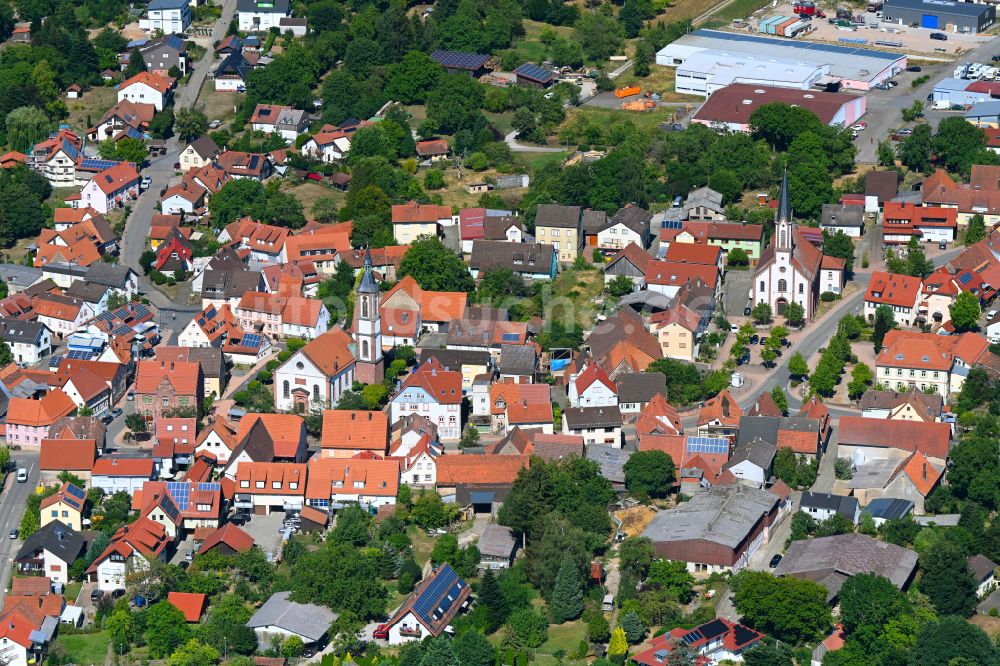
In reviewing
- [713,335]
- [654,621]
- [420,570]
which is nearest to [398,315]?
[713,335]

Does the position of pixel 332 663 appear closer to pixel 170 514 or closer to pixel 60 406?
pixel 170 514

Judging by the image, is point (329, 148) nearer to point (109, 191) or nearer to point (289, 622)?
point (109, 191)

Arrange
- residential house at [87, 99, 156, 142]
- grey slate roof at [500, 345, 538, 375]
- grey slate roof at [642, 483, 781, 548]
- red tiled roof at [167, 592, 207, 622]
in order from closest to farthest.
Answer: red tiled roof at [167, 592, 207, 622]
grey slate roof at [642, 483, 781, 548]
grey slate roof at [500, 345, 538, 375]
residential house at [87, 99, 156, 142]

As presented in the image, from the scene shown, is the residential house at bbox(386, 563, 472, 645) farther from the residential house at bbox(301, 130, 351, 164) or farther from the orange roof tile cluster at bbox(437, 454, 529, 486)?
the residential house at bbox(301, 130, 351, 164)

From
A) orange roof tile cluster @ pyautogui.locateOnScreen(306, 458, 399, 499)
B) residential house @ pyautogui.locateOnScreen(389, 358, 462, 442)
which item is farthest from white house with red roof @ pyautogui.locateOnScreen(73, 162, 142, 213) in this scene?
orange roof tile cluster @ pyautogui.locateOnScreen(306, 458, 399, 499)

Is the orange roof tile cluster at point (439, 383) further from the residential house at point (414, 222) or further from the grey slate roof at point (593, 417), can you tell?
the residential house at point (414, 222)

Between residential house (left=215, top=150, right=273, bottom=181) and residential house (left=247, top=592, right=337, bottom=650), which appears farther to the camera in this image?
residential house (left=215, top=150, right=273, bottom=181)
